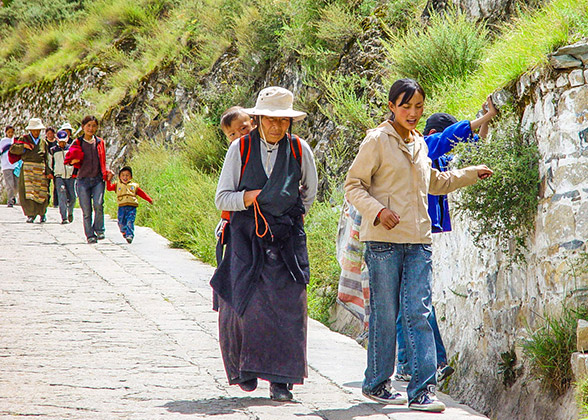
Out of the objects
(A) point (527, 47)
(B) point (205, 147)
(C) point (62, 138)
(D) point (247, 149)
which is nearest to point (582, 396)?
(D) point (247, 149)

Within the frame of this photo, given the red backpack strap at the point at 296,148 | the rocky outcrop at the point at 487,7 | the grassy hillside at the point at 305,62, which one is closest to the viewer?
the red backpack strap at the point at 296,148

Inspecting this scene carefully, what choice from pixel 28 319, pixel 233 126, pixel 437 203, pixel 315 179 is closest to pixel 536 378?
pixel 437 203

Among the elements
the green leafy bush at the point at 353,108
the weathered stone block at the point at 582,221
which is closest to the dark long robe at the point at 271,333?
the weathered stone block at the point at 582,221

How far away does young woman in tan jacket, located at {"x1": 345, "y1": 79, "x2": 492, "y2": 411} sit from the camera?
4535 mm

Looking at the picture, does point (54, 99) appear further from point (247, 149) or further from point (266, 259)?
point (266, 259)

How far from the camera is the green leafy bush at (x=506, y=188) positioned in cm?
507

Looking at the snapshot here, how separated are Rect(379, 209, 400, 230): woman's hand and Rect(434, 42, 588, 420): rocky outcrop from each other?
115 cm

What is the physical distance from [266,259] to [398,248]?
2.66 ft

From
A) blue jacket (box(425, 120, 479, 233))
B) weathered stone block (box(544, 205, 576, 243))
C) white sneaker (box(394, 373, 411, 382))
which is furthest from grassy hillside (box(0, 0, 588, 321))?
white sneaker (box(394, 373, 411, 382))

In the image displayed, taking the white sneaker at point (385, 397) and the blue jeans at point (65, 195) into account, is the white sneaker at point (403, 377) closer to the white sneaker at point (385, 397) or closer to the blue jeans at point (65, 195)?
the white sneaker at point (385, 397)

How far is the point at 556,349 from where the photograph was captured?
14.9ft

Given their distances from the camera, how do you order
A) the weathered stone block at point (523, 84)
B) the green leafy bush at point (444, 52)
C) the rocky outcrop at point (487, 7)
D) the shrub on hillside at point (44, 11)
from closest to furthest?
1. the weathered stone block at point (523, 84)
2. the green leafy bush at point (444, 52)
3. the rocky outcrop at point (487, 7)
4. the shrub on hillside at point (44, 11)

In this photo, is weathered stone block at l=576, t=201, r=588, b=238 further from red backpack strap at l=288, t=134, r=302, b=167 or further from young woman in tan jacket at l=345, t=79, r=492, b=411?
red backpack strap at l=288, t=134, r=302, b=167

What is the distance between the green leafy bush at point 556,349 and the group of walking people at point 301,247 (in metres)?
0.63
